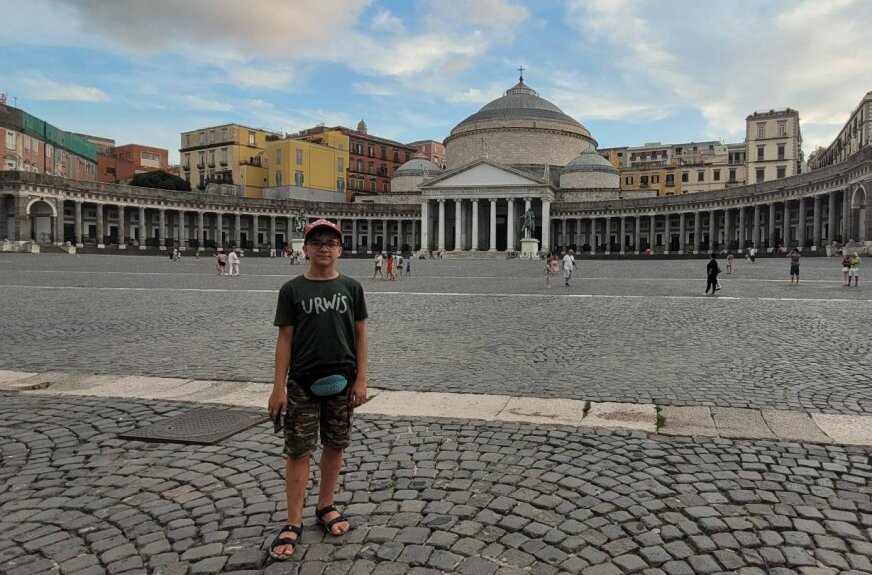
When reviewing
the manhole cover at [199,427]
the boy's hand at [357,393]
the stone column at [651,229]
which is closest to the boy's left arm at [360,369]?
the boy's hand at [357,393]

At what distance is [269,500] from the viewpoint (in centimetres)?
407

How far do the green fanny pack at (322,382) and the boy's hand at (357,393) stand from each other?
0.09 m

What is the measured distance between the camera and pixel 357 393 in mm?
3641

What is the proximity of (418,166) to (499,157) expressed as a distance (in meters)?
12.5

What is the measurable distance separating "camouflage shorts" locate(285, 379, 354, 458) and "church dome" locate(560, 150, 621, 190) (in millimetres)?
82111

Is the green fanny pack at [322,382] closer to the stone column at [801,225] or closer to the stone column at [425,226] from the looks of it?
the stone column at [801,225]

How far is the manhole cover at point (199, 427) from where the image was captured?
531 centimetres

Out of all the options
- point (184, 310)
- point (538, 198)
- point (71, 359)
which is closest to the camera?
point (71, 359)

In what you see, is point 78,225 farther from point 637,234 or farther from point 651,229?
point 637,234

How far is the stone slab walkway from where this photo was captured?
→ 541 centimetres

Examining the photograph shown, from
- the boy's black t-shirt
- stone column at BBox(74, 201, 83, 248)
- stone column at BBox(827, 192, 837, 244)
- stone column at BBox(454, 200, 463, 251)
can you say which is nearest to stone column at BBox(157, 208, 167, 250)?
stone column at BBox(74, 201, 83, 248)

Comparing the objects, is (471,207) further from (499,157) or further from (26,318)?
(26,318)

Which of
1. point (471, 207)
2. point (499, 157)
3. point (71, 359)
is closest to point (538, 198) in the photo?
point (471, 207)

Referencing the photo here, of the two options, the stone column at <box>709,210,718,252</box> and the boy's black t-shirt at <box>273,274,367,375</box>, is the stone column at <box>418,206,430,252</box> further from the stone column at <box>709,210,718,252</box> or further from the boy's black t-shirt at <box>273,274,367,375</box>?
the boy's black t-shirt at <box>273,274,367,375</box>
